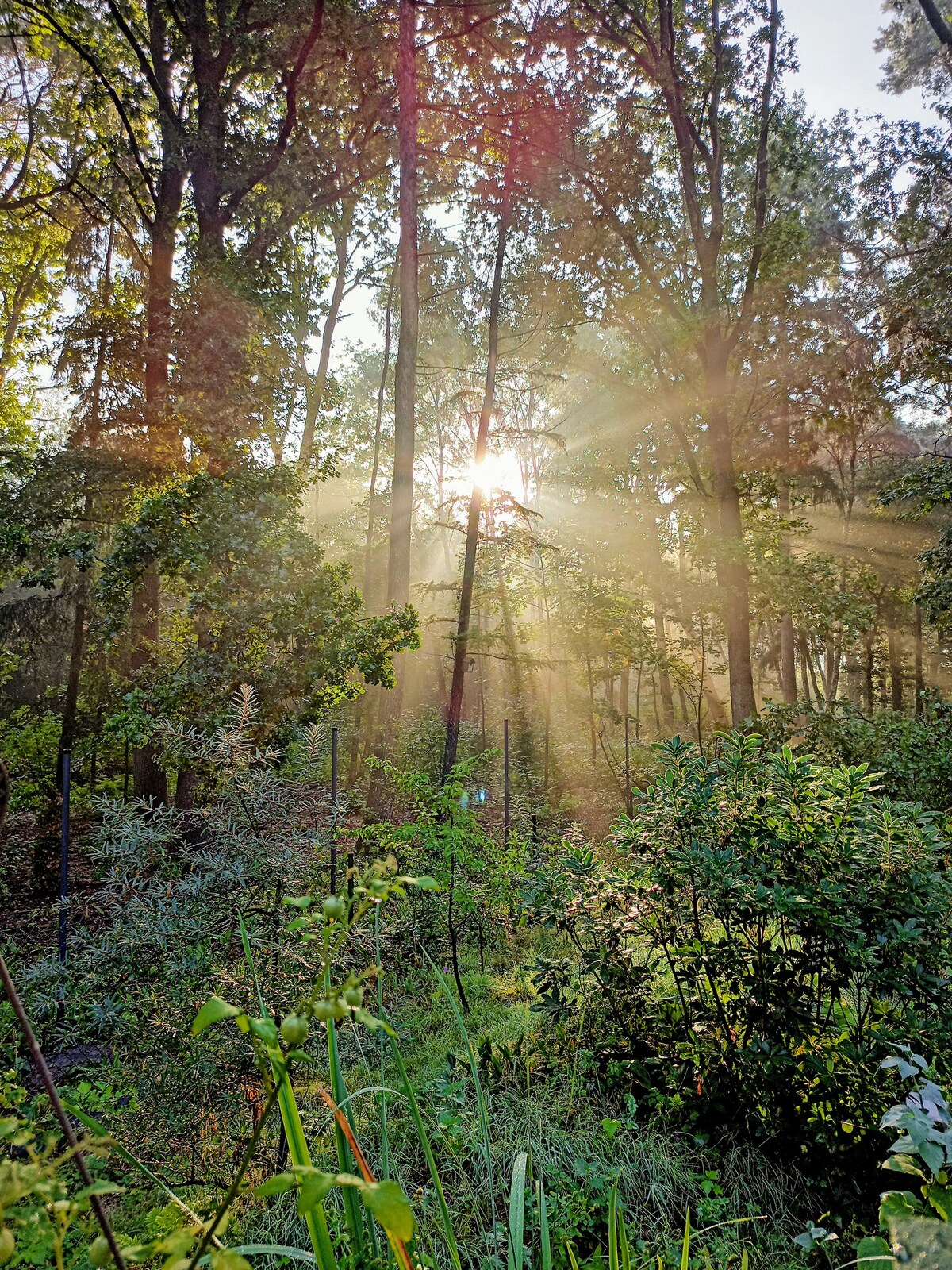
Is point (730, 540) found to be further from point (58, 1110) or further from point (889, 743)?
point (58, 1110)

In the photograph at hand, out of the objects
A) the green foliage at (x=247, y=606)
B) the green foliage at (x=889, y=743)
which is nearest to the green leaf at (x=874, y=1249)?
the green foliage at (x=889, y=743)

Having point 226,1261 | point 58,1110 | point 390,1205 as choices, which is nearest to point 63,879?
point 58,1110

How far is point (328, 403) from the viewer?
1038cm

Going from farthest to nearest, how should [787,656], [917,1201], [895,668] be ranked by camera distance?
[895,668] < [787,656] < [917,1201]

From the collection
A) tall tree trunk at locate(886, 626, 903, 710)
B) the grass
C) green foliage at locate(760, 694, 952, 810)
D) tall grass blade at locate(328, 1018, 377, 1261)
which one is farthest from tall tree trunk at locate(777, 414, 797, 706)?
tall grass blade at locate(328, 1018, 377, 1261)

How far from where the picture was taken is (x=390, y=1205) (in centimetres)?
51

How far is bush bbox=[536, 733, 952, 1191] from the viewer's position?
6.63 ft

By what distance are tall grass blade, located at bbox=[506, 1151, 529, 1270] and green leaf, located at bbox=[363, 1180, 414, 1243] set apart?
0.88 meters

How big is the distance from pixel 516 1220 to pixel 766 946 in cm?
138

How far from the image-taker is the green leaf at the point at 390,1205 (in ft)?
1.59

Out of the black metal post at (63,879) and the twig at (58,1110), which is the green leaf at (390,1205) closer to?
the twig at (58,1110)

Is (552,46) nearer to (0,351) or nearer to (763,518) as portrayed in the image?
(763,518)

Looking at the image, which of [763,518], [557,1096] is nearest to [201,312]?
[557,1096]

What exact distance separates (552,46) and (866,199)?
613 centimetres
